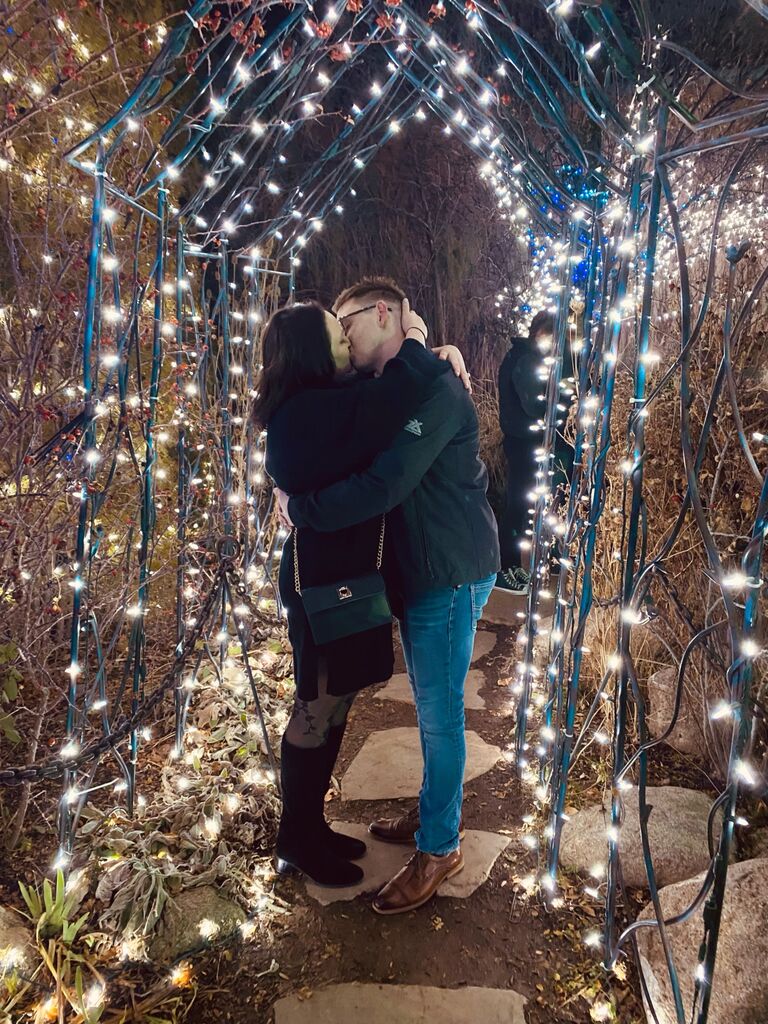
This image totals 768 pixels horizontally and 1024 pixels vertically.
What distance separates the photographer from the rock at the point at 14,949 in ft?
5.24

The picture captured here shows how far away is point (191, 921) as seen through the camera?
1.84 metres

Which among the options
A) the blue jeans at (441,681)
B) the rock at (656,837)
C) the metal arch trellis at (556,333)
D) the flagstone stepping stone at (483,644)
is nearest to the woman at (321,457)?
the blue jeans at (441,681)

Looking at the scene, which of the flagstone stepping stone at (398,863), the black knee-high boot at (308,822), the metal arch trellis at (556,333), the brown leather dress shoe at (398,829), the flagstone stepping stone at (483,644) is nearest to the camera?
the metal arch trellis at (556,333)

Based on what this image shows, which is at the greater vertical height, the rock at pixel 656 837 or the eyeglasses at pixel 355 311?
the eyeglasses at pixel 355 311

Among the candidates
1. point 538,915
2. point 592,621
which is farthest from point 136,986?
point 592,621

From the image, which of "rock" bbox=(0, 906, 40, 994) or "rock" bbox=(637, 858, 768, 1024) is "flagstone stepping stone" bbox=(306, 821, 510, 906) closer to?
"rock" bbox=(637, 858, 768, 1024)

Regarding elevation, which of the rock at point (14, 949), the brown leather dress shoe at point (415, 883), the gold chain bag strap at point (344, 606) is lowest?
the brown leather dress shoe at point (415, 883)

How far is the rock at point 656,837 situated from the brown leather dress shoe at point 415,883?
454 mm

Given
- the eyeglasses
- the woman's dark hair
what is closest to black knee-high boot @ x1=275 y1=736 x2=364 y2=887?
the woman's dark hair

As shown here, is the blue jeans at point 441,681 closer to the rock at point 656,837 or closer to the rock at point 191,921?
the rock at point 656,837

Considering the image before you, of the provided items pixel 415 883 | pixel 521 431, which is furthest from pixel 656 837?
pixel 521 431

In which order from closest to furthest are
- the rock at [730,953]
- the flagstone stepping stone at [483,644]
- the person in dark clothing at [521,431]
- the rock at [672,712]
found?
1. the rock at [730,953]
2. the rock at [672,712]
3. the flagstone stepping stone at [483,644]
4. the person in dark clothing at [521,431]

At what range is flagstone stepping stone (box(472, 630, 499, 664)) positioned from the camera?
385 centimetres

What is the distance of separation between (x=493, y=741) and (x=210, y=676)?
1.50 m
